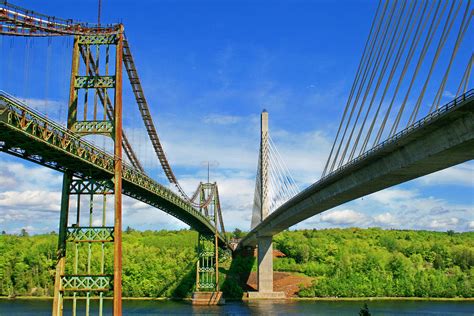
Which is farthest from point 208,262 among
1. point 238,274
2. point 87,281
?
point 87,281

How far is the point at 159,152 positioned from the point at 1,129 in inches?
1217

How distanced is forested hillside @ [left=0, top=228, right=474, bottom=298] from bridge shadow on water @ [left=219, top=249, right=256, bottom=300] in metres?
0.19

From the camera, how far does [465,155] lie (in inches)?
1168

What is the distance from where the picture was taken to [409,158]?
108 ft

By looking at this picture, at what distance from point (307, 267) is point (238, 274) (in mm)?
13257

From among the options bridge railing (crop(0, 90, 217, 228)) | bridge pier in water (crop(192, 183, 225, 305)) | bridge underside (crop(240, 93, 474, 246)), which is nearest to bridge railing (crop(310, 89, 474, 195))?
bridge underside (crop(240, 93, 474, 246))

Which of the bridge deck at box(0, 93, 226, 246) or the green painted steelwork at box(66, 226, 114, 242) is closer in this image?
the bridge deck at box(0, 93, 226, 246)

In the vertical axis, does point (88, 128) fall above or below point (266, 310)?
above

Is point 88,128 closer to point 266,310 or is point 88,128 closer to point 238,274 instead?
point 266,310

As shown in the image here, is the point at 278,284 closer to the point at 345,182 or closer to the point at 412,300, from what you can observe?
the point at 412,300

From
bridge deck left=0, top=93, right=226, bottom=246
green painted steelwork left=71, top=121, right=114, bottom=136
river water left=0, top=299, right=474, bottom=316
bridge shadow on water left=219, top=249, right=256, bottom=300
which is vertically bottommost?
river water left=0, top=299, right=474, bottom=316

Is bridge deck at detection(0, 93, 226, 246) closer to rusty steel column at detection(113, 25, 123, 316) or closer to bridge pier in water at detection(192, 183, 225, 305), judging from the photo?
rusty steel column at detection(113, 25, 123, 316)

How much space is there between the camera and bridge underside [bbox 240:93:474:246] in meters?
27.0

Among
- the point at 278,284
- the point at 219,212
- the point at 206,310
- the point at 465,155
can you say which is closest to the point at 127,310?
the point at 206,310
